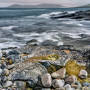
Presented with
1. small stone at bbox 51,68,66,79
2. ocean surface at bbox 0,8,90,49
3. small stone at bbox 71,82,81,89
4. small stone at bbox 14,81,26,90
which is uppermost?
small stone at bbox 51,68,66,79

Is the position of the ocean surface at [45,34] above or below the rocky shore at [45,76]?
below

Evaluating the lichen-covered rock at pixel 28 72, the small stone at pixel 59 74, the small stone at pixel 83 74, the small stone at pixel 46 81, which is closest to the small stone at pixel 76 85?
the small stone at pixel 59 74

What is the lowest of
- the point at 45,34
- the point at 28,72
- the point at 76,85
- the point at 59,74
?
the point at 45,34

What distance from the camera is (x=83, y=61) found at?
28.1 ft

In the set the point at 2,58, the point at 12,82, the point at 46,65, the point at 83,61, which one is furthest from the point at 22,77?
the point at 83,61

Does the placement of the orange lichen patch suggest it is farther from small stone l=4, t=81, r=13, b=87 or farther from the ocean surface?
the ocean surface

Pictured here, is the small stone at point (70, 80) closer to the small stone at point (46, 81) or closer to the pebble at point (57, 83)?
the pebble at point (57, 83)

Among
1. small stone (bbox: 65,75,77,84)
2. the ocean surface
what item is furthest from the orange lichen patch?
the ocean surface

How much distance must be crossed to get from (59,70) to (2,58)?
299cm

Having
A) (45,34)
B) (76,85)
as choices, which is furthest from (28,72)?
(45,34)

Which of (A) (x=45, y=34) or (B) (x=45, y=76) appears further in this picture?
(A) (x=45, y=34)

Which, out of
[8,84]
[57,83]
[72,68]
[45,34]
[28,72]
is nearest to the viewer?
[57,83]

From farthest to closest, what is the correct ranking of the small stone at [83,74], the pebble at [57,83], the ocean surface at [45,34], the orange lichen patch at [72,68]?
the ocean surface at [45,34] < the orange lichen patch at [72,68] < the small stone at [83,74] < the pebble at [57,83]

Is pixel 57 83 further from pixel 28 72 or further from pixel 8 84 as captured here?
pixel 8 84
